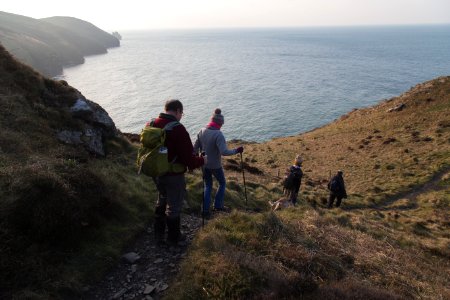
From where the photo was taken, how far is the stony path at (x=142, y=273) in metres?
6.48

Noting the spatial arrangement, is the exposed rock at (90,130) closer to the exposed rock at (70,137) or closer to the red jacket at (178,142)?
the exposed rock at (70,137)

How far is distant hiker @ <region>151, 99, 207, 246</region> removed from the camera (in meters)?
7.20

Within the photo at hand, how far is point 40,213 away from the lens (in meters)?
6.77

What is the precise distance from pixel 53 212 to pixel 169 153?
8.55 feet

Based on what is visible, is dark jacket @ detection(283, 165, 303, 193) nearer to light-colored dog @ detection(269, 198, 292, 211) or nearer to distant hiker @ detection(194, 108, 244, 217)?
light-colored dog @ detection(269, 198, 292, 211)

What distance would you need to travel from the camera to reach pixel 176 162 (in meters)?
7.32

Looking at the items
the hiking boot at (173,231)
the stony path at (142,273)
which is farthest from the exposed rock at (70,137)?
the hiking boot at (173,231)

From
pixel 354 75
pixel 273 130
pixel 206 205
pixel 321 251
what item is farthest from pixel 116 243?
pixel 354 75

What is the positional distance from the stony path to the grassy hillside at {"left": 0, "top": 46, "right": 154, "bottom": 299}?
0.86ft

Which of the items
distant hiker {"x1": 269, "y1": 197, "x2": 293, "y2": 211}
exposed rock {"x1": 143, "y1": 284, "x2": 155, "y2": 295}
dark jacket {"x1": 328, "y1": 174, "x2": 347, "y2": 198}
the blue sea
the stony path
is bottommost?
the blue sea

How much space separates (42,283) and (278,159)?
114 feet

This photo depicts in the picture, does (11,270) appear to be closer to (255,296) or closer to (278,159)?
(255,296)

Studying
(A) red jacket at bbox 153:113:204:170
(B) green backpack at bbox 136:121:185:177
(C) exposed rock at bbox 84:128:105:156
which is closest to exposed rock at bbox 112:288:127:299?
(B) green backpack at bbox 136:121:185:177

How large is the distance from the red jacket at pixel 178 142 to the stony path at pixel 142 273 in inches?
84.6
